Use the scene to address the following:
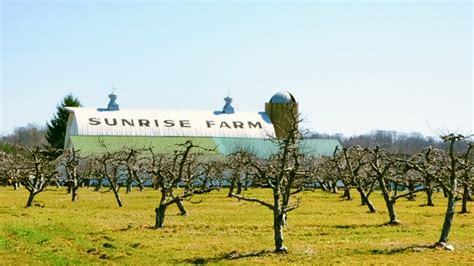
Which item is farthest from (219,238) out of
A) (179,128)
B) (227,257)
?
(179,128)

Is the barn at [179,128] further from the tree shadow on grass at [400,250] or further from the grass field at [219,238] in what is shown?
the tree shadow on grass at [400,250]

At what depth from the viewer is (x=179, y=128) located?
372 feet

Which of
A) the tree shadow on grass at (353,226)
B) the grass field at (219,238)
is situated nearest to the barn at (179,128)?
the grass field at (219,238)

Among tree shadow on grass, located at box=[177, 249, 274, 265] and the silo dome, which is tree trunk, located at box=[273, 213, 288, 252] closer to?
tree shadow on grass, located at box=[177, 249, 274, 265]

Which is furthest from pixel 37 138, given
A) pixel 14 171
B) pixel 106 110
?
pixel 14 171

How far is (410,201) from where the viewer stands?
62.8 meters

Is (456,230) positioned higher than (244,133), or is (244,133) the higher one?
(244,133)

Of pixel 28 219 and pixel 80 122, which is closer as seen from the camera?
pixel 28 219

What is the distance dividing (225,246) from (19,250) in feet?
25.0

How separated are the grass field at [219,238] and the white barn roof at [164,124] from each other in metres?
63.4

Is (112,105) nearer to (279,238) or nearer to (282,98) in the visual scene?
(282,98)

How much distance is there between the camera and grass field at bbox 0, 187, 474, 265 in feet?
81.0

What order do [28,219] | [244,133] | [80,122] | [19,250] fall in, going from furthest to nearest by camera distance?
[244,133] → [80,122] → [28,219] → [19,250]

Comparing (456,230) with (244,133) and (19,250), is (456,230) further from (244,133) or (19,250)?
(244,133)
